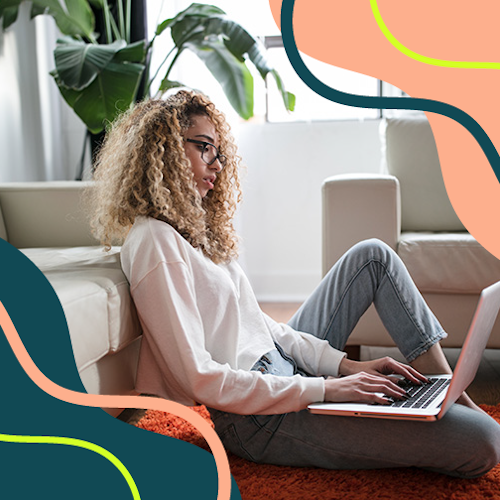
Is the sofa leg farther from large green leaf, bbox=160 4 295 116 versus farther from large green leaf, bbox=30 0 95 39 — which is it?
large green leaf, bbox=30 0 95 39

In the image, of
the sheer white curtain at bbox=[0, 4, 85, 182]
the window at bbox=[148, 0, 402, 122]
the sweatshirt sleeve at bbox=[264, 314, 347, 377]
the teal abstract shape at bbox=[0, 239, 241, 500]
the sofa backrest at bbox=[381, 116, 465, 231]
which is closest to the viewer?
the teal abstract shape at bbox=[0, 239, 241, 500]

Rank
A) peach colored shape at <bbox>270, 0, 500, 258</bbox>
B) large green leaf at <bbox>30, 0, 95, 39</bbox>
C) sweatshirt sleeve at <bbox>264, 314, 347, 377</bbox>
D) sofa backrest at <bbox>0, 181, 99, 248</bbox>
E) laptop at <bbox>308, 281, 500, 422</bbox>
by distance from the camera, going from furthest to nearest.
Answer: large green leaf at <bbox>30, 0, 95, 39</bbox>, sofa backrest at <bbox>0, 181, 99, 248</bbox>, peach colored shape at <bbox>270, 0, 500, 258</bbox>, sweatshirt sleeve at <bbox>264, 314, 347, 377</bbox>, laptop at <bbox>308, 281, 500, 422</bbox>

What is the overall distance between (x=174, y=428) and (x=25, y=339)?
0.61m

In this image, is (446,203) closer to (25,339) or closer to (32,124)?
(25,339)

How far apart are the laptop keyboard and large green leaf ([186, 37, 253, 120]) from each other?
6.05 ft

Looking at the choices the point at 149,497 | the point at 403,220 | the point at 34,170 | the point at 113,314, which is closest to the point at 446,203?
the point at 403,220

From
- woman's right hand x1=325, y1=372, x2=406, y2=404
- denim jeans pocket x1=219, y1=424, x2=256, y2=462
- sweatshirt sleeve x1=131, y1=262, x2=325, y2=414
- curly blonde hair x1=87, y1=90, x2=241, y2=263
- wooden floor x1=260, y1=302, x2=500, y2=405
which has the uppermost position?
curly blonde hair x1=87, y1=90, x2=241, y2=263

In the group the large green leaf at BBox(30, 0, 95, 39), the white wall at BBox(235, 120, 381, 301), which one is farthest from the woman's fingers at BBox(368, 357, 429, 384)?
the large green leaf at BBox(30, 0, 95, 39)

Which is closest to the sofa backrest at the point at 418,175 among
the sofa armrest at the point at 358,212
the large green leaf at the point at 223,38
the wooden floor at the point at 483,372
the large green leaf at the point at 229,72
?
the sofa armrest at the point at 358,212

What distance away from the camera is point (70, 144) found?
324 cm

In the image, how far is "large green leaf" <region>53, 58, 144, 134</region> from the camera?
95.7 inches

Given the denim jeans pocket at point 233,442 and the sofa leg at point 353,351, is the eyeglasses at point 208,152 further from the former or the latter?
the sofa leg at point 353,351

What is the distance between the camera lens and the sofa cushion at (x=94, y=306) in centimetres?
101

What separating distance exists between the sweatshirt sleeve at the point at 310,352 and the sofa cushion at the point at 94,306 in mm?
317
